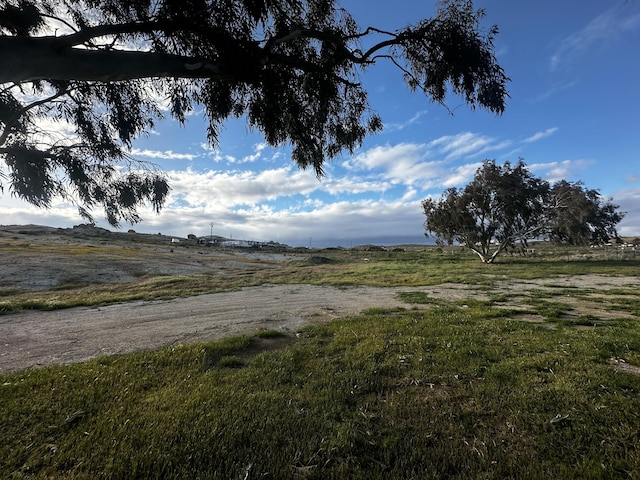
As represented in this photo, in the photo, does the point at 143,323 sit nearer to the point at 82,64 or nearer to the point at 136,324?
the point at 136,324

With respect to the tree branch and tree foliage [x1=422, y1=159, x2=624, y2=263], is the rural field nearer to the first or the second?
the tree branch

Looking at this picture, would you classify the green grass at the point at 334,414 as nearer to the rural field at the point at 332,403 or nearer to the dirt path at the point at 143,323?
the rural field at the point at 332,403

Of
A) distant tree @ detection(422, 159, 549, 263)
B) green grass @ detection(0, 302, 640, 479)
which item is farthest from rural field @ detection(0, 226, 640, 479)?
distant tree @ detection(422, 159, 549, 263)

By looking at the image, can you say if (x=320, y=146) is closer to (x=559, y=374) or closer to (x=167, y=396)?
(x=167, y=396)

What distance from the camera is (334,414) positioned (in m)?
3.48

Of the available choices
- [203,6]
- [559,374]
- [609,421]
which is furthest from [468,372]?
[203,6]

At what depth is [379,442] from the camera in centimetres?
300

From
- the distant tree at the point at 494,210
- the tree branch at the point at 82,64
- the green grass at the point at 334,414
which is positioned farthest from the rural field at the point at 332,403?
the distant tree at the point at 494,210

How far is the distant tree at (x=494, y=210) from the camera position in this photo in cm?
3256

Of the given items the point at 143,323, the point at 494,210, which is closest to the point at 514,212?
the point at 494,210

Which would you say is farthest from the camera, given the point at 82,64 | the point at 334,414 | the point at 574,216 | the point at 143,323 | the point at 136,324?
the point at 574,216

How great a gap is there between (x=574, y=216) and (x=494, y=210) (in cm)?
708

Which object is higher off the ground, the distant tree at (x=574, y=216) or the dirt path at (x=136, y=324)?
the distant tree at (x=574, y=216)

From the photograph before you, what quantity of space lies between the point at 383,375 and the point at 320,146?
4059 mm
